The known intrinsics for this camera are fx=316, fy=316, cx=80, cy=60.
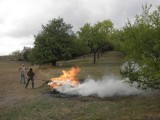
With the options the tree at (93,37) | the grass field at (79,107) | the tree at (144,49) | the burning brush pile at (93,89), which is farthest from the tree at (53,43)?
the tree at (144,49)

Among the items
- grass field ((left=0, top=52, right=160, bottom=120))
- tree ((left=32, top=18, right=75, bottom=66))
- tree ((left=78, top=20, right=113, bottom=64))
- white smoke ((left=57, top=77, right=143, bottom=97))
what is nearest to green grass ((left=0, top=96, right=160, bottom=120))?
grass field ((left=0, top=52, right=160, bottom=120))

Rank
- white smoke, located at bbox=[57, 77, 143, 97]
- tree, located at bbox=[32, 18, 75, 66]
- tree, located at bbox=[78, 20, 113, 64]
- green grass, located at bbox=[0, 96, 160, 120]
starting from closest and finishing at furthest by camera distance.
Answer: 1. green grass, located at bbox=[0, 96, 160, 120]
2. white smoke, located at bbox=[57, 77, 143, 97]
3. tree, located at bbox=[32, 18, 75, 66]
4. tree, located at bbox=[78, 20, 113, 64]

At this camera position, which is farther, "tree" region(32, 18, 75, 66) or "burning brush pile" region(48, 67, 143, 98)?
"tree" region(32, 18, 75, 66)

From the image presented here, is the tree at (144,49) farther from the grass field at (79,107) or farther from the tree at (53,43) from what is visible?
the tree at (53,43)

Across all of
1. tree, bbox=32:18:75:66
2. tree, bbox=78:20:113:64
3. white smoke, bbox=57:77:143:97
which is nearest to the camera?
white smoke, bbox=57:77:143:97

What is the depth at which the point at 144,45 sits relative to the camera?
1805 centimetres

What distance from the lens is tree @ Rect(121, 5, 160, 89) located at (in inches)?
679

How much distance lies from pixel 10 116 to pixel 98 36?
57694 mm

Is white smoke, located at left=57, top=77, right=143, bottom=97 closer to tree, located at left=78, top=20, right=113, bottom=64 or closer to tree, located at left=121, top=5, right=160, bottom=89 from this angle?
tree, located at left=121, top=5, right=160, bottom=89

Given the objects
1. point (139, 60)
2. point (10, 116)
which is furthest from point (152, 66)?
point (10, 116)

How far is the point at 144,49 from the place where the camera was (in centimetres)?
1816

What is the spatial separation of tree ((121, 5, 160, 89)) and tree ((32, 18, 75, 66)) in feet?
151

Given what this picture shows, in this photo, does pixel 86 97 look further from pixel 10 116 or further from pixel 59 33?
pixel 59 33

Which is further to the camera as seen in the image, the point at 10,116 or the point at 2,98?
the point at 2,98
